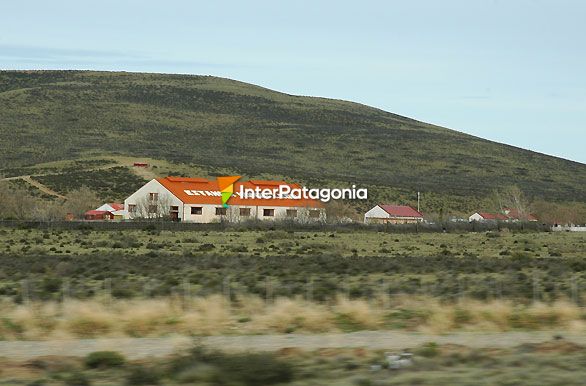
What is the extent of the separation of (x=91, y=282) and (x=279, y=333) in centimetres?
1508

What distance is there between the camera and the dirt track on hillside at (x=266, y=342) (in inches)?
645

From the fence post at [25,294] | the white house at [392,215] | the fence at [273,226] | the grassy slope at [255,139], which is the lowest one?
the fence post at [25,294]

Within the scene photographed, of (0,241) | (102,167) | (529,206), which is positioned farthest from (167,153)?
(0,241)

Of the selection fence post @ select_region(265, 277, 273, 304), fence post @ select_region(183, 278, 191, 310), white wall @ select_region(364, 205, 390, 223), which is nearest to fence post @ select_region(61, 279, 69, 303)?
fence post @ select_region(183, 278, 191, 310)

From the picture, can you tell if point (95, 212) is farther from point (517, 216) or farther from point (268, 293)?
point (268, 293)

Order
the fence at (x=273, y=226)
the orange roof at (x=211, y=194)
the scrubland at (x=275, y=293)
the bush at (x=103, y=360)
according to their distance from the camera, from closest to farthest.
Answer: the bush at (x=103, y=360) → the scrubland at (x=275, y=293) → the fence at (x=273, y=226) → the orange roof at (x=211, y=194)

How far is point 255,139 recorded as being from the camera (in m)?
166

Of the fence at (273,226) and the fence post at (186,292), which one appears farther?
the fence at (273,226)

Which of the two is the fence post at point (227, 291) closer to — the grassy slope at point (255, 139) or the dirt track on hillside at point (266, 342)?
the dirt track on hillside at point (266, 342)

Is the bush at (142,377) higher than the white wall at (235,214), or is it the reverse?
the white wall at (235,214)

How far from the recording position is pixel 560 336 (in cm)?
1811

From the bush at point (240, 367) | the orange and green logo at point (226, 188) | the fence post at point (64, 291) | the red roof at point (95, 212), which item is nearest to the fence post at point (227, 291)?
the fence post at point (64, 291)

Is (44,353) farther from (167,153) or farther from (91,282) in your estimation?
(167,153)

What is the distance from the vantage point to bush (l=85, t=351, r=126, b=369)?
14688 mm
